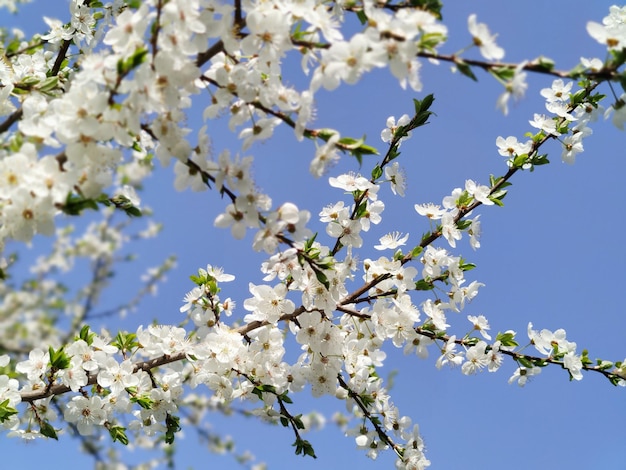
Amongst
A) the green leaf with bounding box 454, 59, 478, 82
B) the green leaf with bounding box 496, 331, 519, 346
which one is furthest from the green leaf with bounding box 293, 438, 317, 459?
the green leaf with bounding box 454, 59, 478, 82

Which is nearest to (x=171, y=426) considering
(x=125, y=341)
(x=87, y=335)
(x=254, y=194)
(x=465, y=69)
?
(x=125, y=341)

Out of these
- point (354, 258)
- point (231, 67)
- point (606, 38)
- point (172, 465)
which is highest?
point (172, 465)

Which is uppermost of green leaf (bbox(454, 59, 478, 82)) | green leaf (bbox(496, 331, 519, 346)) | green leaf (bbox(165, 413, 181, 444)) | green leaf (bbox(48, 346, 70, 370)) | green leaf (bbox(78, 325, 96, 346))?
green leaf (bbox(78, 325, 96, 346))

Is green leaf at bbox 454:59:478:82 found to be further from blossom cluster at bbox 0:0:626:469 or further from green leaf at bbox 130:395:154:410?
green leaf at bbox 130:395:154:410

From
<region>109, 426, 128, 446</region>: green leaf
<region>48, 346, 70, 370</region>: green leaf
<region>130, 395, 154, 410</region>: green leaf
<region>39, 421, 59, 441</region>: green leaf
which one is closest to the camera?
<region>48, 346, 70, 370</region>: green leaf

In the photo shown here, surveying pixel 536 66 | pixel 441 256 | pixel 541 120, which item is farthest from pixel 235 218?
pixel 541 120

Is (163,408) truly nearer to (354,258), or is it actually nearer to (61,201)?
(354,258)

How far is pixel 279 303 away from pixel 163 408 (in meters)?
1.07

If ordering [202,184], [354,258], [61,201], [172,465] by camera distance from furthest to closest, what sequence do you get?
1. [172,465]
2. [354,258]
3. [202,184]
4. [61,201]

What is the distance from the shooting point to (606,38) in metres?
1.99

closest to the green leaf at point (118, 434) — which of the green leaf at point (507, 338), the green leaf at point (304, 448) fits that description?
the green leaf at point (304, 448)

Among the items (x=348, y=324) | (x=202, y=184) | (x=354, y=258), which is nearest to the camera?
(x=202, y=184)

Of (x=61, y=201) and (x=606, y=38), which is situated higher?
(x=61, y=201)

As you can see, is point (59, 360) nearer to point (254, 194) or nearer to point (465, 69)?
point (254, 194)
